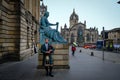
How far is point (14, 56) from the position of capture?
18.5 metres

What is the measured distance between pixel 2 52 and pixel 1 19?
263 cm

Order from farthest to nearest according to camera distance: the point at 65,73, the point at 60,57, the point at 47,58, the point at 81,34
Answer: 1. the point at 81,34
2. the point at 60,57
3. the point at 65,73
4. the point at 47,58

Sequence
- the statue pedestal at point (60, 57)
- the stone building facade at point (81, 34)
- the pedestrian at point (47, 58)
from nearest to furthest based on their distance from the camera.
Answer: the pedestrian at point (47, 58) → the statue pedestal at point (60, 57) → the stone building facade at point (81, 34)

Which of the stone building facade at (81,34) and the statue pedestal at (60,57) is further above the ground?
the stone building facade at (81,34)

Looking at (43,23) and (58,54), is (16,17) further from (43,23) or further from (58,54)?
(58,54)

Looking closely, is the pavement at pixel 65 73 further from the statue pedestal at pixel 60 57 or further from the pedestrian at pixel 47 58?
the statue pedestal at pixel 60 57

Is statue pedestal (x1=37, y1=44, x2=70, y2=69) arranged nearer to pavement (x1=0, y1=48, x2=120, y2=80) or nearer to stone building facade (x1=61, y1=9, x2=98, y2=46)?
pavement (x1=0, y1=48, x2=120, y2=80)

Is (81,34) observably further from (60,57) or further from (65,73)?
(65,73)

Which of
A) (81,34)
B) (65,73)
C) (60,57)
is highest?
(81,34)

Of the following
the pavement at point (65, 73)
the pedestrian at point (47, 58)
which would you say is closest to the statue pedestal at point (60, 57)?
the pavement at point (65, 73)

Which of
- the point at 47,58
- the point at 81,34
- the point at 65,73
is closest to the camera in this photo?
the point at 47,58

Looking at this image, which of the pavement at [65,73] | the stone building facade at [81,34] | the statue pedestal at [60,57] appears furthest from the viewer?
the stone building facade at [81,34]

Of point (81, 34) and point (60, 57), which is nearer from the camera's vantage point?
point (60, 57)

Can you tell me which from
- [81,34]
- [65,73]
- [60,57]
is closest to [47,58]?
[65,73]
